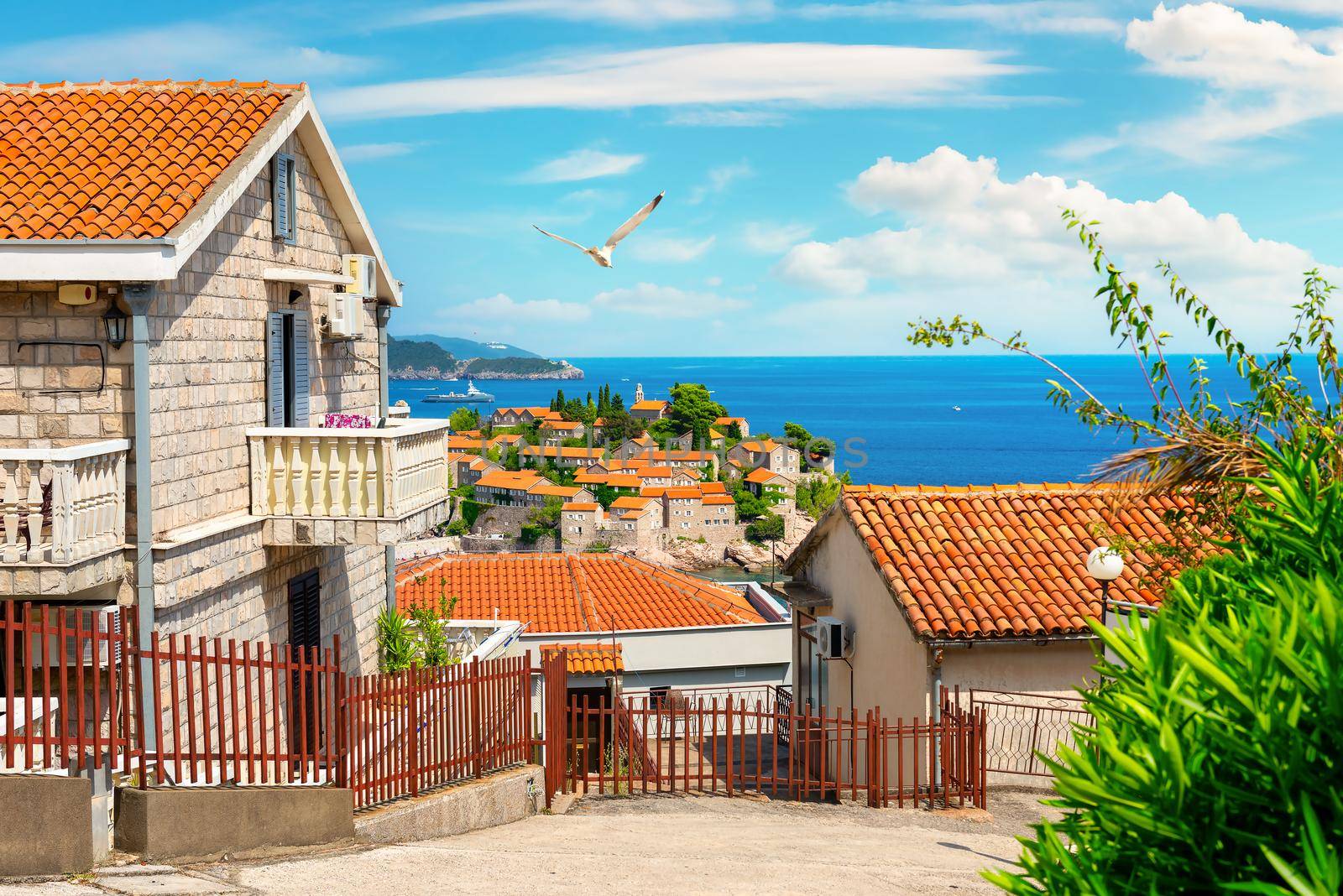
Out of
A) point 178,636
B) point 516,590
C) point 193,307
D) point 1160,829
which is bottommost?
point 516,590

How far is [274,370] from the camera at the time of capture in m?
13.5

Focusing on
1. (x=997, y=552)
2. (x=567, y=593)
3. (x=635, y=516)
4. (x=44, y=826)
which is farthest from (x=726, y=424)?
(x=44, y=826)

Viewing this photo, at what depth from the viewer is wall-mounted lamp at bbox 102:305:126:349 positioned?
33.7ft

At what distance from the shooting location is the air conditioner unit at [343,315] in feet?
48.4

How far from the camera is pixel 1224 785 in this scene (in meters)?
2.92

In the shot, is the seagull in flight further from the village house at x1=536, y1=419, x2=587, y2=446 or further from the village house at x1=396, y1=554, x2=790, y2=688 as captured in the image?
the village house at x1=536, y1=419, x2=587, y2=446

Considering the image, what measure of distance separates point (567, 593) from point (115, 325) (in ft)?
60.0

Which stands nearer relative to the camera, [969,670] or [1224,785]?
[1224,785]

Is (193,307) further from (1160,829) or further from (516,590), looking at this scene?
(516,590)

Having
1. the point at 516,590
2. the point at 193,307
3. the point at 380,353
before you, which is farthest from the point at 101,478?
the point at 516,590

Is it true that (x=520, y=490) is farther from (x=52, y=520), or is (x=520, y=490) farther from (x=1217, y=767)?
(x=1217, y=767)

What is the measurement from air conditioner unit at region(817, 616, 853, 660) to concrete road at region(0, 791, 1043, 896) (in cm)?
376

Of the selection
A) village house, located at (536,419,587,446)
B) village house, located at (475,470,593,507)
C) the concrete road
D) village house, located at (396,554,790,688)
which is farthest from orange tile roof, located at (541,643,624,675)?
village house, located at (536,419,587,446)

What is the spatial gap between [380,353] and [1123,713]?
1509 cm
